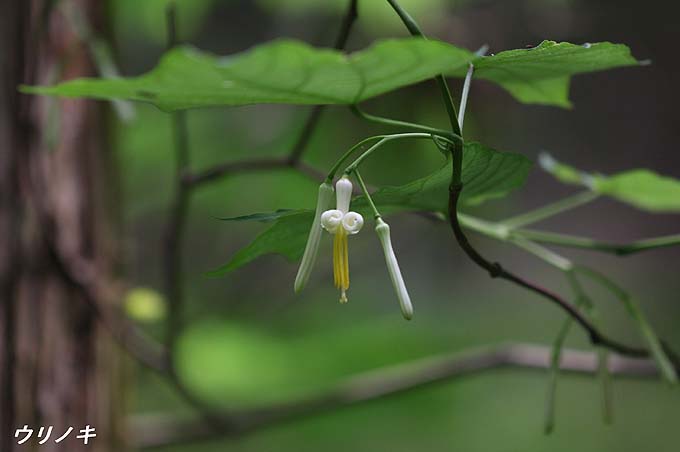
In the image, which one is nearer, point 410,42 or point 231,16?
point 410,42

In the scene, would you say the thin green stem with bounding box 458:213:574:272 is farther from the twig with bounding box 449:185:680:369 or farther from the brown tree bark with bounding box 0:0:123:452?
the brown tree bark with bounding box 0:0:123:452

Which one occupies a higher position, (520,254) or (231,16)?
(231,16)

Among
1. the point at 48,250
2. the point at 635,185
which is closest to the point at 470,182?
the point at 635,185

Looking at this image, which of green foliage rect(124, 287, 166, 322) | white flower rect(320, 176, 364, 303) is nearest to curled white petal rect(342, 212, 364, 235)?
white flower rect(320, 176, 364, 303)

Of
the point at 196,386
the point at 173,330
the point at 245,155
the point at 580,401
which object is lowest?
the point at 580,401

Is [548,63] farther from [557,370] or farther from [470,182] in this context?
[557,370]

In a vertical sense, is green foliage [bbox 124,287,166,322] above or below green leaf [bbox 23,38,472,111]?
below

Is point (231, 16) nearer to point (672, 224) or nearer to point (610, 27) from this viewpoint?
point (610, 27)

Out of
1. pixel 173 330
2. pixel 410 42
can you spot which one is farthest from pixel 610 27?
pixel 410 42
